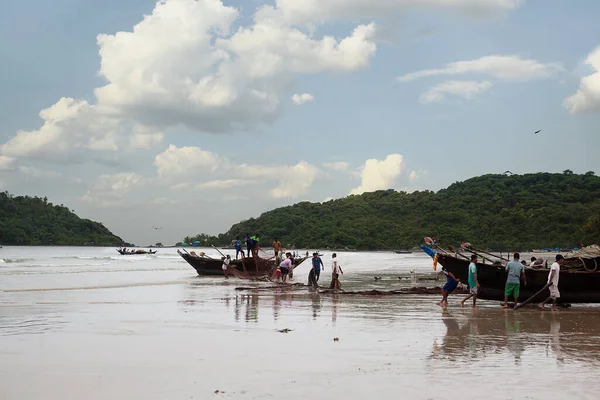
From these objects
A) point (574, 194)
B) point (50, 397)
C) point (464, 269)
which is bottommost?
point (50, 397)

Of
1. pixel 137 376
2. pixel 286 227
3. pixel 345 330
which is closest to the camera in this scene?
pixel 137 376

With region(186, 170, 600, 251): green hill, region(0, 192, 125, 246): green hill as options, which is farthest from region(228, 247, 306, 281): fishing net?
region(0, 192, 125, 246): green hill

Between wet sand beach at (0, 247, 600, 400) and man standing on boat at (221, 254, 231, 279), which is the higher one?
man standing on boat at (221, 254, 231, 279)

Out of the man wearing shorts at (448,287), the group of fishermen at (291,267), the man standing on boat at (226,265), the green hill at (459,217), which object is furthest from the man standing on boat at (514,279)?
the green hill at (459,217)

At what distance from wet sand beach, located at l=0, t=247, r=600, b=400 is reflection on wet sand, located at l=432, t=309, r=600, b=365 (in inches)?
0.9

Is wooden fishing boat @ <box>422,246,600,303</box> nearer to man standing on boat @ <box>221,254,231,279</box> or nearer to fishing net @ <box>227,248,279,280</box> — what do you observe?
fishing net @ <box>227,248,279,280</box>

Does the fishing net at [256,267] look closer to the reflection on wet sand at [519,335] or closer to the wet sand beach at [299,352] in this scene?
the wet sand beach at [299,352]

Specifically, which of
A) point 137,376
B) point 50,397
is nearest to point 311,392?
point 137,376

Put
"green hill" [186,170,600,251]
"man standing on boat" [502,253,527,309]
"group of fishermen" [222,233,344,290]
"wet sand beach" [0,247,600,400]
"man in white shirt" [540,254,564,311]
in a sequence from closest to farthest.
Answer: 1. "wet sand beach" [0,247,600,400]
2. "man in white shirt" [540,254,564,311]
3. "man standing on boat" [502,253,527,309]
4. "group of fishermen" [222,233,344,290]
5. "green hill" [186,170,600,251]

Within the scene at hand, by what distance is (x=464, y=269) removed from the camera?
18.2m

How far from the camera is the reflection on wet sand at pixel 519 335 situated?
385 inches

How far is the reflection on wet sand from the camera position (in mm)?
9781

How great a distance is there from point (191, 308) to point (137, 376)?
8.72m

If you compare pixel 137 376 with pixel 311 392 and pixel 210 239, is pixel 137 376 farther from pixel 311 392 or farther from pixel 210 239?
pixel 210 239
